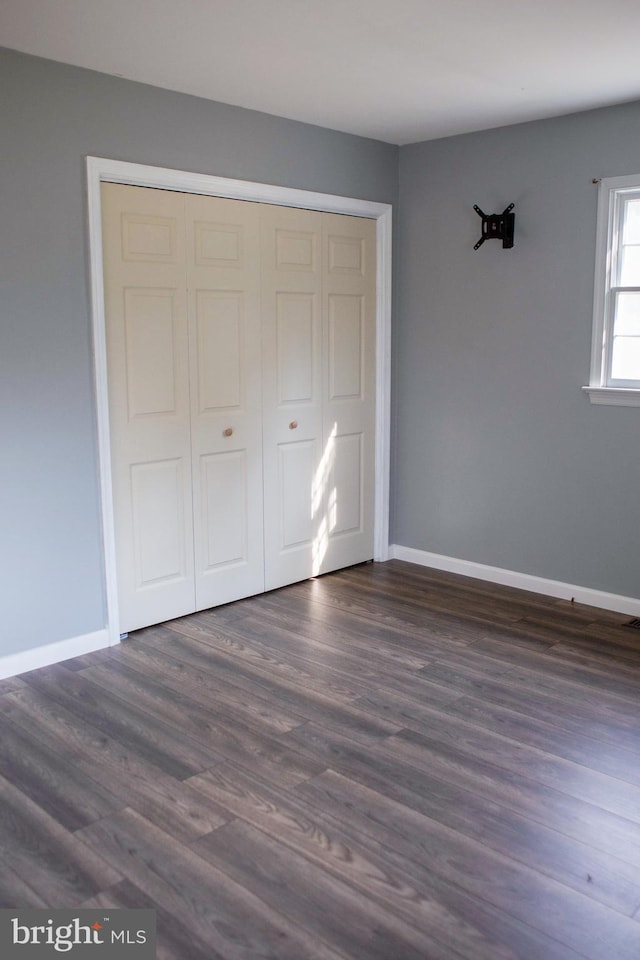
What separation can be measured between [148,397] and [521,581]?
7.27 ft

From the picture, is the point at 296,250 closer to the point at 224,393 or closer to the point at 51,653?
the point at 224,393

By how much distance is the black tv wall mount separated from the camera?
436 cm

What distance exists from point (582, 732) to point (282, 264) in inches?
103

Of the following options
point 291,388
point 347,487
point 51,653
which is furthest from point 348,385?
point 51,653

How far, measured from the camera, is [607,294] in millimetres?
4090

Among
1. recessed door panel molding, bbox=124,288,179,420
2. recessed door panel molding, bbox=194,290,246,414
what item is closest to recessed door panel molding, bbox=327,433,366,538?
recessed door panel molding, bbox=194,290,246,414

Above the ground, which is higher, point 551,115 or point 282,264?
point 551,115

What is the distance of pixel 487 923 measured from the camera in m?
2.07

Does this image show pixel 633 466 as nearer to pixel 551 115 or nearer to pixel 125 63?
pixel 551 115

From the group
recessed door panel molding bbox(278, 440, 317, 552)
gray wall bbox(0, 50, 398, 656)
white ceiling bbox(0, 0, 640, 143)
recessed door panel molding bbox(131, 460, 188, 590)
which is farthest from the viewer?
recessed door panel molding bbox(278, 440, 317, 552)

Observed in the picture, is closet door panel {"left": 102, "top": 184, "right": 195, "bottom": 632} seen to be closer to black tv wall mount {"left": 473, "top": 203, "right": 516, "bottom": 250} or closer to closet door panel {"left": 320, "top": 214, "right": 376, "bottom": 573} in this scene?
closet door panel {"left": 320, "top": 214, "right": 376, "bottom": 573}

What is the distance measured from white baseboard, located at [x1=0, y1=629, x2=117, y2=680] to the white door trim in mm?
70

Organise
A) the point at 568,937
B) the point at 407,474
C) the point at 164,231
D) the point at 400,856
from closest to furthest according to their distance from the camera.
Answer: the point at 568,937, the point at 400,856, the point at 164,231, the point at 407,474

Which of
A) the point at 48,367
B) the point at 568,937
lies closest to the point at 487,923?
the point at 568,937
